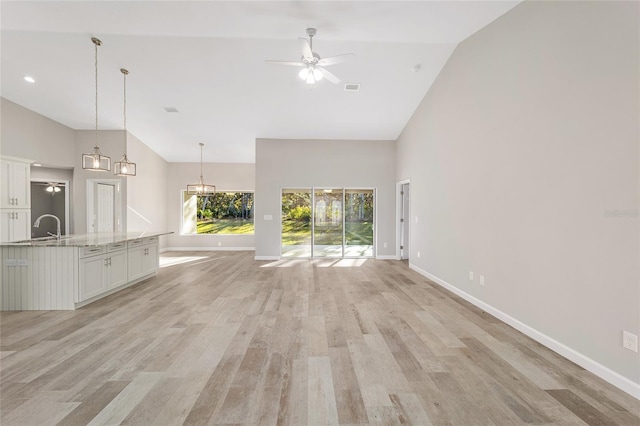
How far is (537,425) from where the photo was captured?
180cm

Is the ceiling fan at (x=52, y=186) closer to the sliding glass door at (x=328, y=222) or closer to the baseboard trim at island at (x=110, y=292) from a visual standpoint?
the baseboard trim at island at (x=110, y=292)

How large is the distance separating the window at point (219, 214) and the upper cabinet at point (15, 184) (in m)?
4.15

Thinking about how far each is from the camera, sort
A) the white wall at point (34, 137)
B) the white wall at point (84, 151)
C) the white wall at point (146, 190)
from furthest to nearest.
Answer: the white wall at point (146, 190)
the white wall at point (84, 151)
the white wall at point (34, 137)

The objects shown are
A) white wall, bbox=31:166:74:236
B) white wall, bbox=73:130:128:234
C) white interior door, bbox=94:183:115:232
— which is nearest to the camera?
white wall, bbox=31:166:74:236

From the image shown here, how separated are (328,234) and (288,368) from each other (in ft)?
18.7

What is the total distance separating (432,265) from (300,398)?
4176 millimetres

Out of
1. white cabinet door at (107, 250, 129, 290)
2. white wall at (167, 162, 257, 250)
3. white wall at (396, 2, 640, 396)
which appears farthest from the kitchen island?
white wall at (167, 162, 257, 250)

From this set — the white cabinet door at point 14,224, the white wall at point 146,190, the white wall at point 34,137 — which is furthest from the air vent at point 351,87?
the white cabinet door at point 14,224

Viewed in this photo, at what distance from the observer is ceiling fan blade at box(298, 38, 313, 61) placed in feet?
10.8

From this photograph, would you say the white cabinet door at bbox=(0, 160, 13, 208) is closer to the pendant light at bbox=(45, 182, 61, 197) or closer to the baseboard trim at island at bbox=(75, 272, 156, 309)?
the pendant light at bbox=(45, 182, 61, 197)

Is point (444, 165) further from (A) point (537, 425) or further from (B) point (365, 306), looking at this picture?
(A) point (537, 425)

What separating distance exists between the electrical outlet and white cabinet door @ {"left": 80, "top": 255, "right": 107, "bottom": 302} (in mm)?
5751

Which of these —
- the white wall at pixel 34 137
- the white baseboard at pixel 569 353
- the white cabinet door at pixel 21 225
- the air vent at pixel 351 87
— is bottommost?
the white baseboard at pixel 569 353

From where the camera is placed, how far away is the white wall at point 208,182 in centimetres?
962
